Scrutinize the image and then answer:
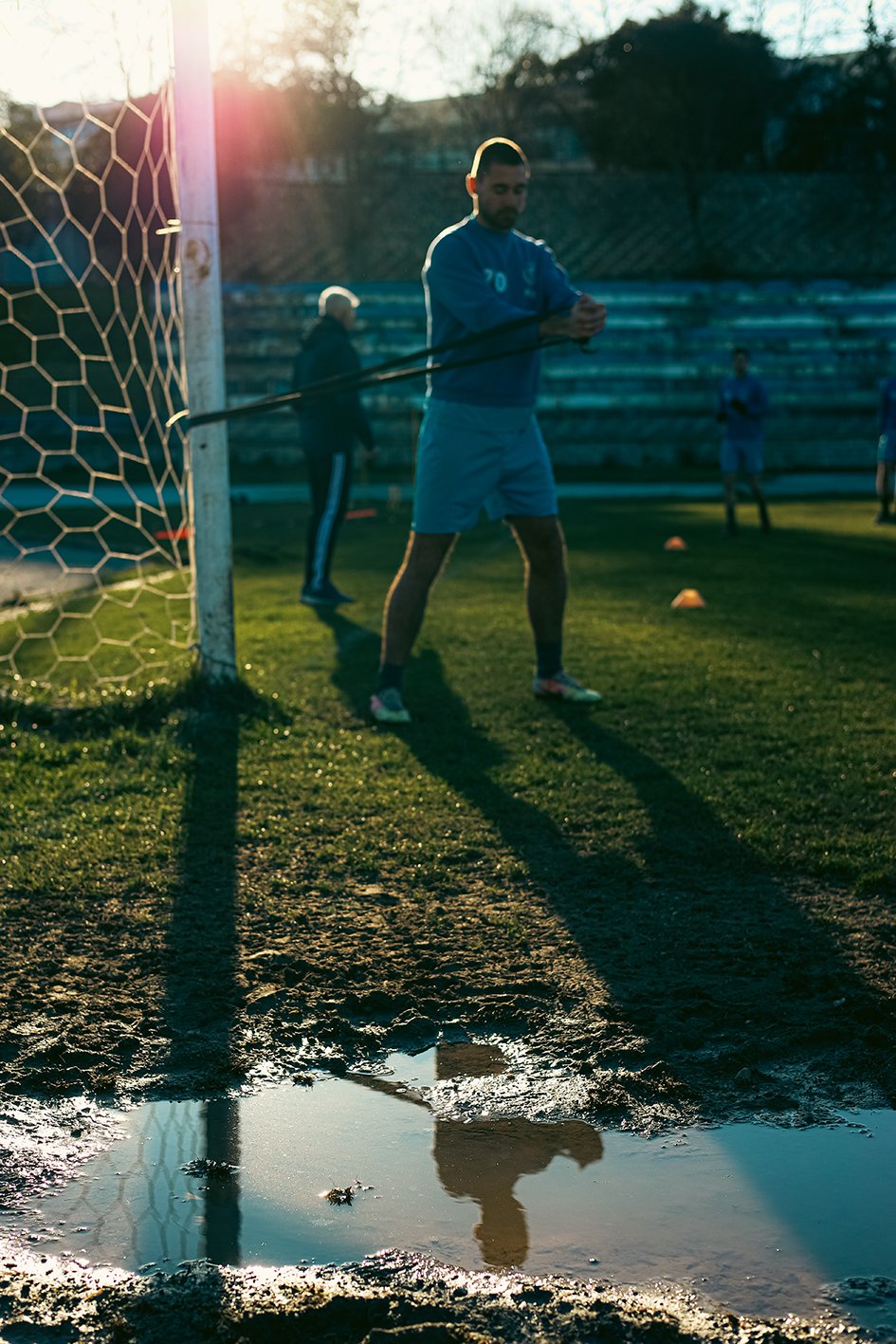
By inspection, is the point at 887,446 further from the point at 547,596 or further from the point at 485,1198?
the point at 485,1198

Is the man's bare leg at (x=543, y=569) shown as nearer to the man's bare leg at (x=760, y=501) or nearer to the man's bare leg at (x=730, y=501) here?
the man's bare leg at (x=730, y=501)

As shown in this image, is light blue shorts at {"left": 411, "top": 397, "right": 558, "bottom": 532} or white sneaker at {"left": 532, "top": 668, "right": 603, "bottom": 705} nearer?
light blue shorts at {"left": 411, "top": 397, "right": 558, "bottom": 532}

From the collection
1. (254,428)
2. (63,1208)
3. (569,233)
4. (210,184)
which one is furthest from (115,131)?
(569,233)

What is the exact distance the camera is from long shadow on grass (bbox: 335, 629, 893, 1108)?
3074 mm

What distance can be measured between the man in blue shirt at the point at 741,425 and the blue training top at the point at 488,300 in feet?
29.5

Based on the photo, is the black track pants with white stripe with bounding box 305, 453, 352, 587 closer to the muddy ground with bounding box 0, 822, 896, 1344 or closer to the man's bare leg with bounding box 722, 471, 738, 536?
the muddy ground with bounding box 0, 822, 896, 1344

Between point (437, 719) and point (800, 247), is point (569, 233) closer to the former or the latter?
point (800, 247)

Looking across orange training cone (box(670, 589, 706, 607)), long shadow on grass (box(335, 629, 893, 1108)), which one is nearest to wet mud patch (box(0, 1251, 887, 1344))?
long shadow on grass (box(335, 629, 893, 1108))

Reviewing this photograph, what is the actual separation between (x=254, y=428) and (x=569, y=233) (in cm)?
1252

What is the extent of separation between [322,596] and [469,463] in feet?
13.4

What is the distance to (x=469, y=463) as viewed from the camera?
5.91 m

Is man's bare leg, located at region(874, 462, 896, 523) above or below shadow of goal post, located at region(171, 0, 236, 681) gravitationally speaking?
below

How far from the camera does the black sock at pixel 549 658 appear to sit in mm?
6547

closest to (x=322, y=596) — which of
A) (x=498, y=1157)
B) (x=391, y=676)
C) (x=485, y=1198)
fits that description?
(x=391, y=676)
